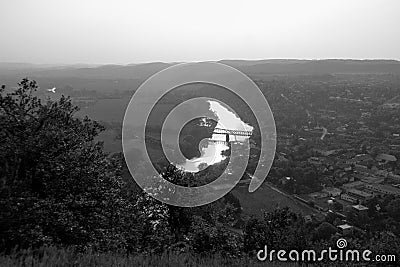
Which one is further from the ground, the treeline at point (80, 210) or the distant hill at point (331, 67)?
the distant hill at point (331, 67)

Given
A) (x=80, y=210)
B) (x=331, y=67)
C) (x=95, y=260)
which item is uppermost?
(x=331, y=67)

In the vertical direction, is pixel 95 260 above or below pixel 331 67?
below

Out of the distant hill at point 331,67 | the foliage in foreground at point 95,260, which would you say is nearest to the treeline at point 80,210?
the foliage in foreground at point 95,260

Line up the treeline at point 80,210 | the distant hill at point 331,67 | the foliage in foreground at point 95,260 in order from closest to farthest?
the foliage in foreground at point 95,260
the treeline at point 80,210
the distant hill at point 331,67

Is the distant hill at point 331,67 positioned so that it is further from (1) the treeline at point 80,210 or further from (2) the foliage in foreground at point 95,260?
(2) the foliage in foreground at point 95,260

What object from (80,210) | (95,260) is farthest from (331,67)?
(95,260)

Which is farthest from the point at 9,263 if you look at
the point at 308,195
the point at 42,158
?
the point at 308,195

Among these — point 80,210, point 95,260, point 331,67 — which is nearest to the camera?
point 95,260

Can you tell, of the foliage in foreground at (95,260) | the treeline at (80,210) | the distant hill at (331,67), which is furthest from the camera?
the distant hill at (331,67)

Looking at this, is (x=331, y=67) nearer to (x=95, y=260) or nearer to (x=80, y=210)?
(x=80, y=210)

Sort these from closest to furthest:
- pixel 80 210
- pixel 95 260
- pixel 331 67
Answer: pixel 95 260, pixel 80 210, pixel 331 67

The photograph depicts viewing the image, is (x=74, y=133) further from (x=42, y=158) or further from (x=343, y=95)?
(x=343, y=95)
